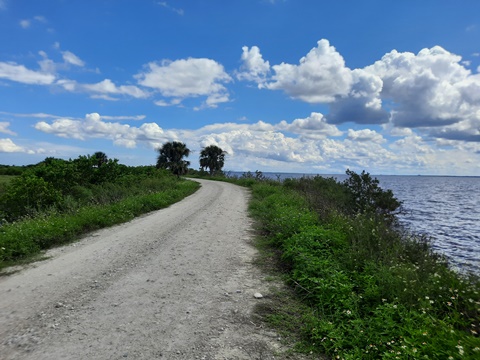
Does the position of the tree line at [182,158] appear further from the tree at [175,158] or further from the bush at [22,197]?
the bush at [22,197]

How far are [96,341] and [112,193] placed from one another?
16.1 metres

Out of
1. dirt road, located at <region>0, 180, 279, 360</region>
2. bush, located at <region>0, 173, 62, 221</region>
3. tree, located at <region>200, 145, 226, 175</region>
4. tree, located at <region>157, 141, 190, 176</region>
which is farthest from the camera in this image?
tree, located at <region>200, 145, 226, 175</region>

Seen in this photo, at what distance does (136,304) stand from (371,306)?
3.69 meters

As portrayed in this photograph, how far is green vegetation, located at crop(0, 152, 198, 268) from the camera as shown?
855cm

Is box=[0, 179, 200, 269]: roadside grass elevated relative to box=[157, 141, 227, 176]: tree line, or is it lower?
lower

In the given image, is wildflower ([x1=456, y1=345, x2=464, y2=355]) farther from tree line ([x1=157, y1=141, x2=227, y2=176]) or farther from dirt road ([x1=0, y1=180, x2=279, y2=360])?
tree line ([x1=157, y1=141, x2=227, y2=176])

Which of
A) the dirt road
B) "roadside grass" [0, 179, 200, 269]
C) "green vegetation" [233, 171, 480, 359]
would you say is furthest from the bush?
"green vegetation" [233, 171, 480, 359]

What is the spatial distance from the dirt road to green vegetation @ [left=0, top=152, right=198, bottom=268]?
0.92 meters

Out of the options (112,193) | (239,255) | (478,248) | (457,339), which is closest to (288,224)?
(239,255)

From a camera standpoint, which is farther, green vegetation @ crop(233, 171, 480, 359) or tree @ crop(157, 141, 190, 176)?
tree @ crop(157, 141, 190, 176)

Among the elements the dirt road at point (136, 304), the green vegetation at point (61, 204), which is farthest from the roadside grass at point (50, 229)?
the dirt road at point (136, 304)

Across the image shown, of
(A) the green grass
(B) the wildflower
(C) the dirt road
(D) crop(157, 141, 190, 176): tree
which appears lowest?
(C) the dirt road

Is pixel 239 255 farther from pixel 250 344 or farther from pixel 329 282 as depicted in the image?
pixel 250 344

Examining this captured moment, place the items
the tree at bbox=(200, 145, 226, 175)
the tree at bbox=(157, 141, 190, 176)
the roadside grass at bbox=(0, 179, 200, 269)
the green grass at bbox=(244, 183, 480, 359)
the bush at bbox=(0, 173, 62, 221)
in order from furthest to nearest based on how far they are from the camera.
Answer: the tree at bbox=(200, 145, 226, 175) → the tree at bbox=(157, 141, 190, 176) → the bush at bbox=(0, 173, 62, 221) → the roadside grass at bbox=(0, 179, 200, 269) → the green grass at bbox=(244, 183, 480, 359)
